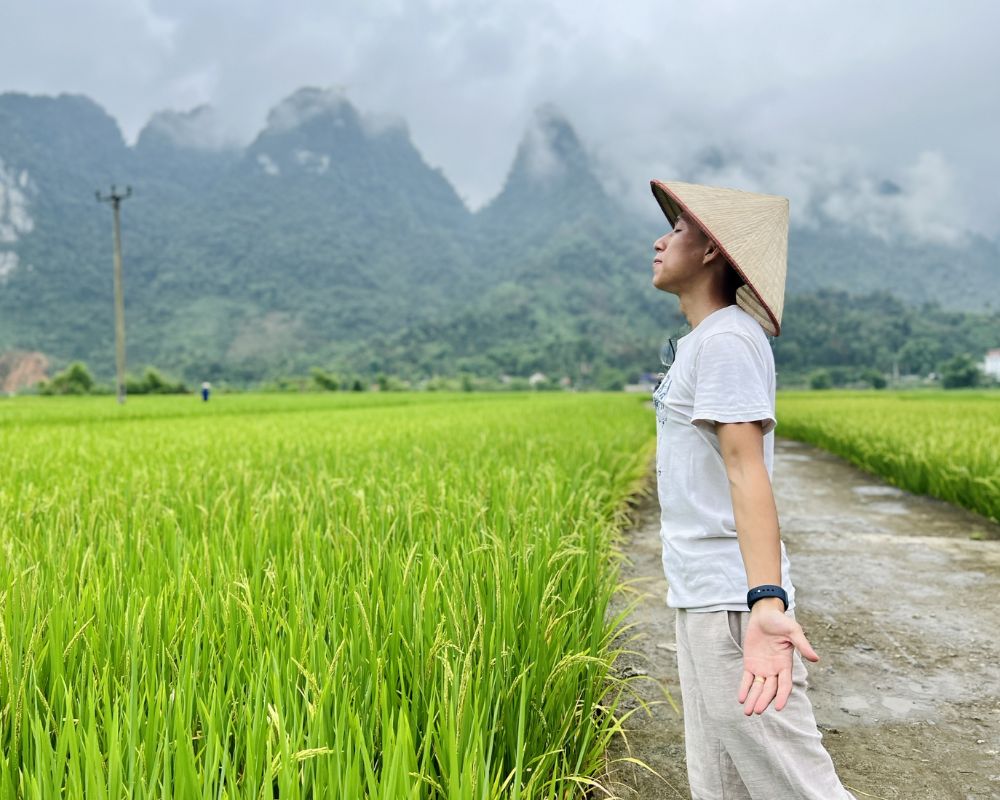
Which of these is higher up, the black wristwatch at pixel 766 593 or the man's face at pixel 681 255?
the man's face at pixel 681 255

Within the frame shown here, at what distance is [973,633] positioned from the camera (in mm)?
2631

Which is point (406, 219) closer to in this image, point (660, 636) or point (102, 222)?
point (102, 222)

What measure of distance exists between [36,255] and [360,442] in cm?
9680

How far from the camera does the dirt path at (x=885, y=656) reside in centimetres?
167

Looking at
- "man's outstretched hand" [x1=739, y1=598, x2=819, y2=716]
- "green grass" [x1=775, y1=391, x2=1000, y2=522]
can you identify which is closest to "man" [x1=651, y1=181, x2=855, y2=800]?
"man's outstretched hand" [x1=739, y1=598, x2=819, y2=716]

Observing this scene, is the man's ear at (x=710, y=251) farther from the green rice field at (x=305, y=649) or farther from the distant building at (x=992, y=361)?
the distant building at (x=992, y=361)

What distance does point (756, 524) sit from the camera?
1050 millimetres

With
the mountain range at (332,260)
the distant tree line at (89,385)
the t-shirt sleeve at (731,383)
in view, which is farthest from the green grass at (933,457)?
the mountain range at (332,260)

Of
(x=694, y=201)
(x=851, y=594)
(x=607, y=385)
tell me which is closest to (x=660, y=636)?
(x=851, y=594)

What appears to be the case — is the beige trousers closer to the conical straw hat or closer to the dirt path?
the dirt path

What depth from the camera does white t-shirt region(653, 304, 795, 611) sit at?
1106 millimetres

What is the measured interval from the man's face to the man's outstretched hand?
59 centimetres

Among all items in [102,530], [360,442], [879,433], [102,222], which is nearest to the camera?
[102,530]

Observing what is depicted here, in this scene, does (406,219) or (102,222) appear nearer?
(102,222)
